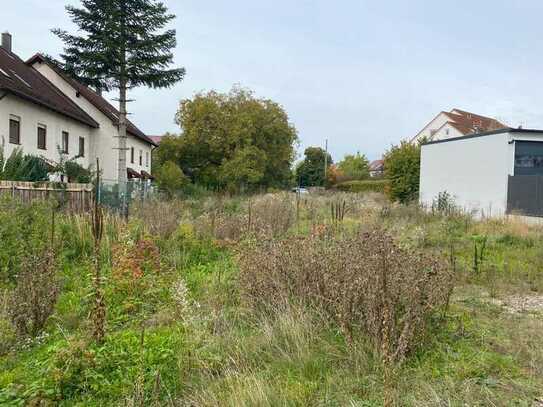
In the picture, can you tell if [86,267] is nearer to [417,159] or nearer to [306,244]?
[306,244]

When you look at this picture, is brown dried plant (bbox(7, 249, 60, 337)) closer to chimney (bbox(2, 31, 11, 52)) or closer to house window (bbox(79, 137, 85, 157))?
house window (bbox(79, 137, 85, 157))

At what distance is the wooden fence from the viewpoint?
31.4ft

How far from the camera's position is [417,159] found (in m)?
29.2

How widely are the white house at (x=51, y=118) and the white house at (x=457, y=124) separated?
27.6 meters

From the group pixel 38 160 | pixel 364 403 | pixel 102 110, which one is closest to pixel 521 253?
pixel 364 403

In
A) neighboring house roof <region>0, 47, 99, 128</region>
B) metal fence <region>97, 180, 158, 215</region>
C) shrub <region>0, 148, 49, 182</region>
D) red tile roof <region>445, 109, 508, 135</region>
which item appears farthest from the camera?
red tile roof <region>445, 109, 508, 135</region>

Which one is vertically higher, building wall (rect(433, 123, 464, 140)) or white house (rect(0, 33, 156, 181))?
building wall (rect(433, 123, 464, 140))

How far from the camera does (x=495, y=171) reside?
2152 cm

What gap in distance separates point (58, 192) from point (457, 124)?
1715 inches

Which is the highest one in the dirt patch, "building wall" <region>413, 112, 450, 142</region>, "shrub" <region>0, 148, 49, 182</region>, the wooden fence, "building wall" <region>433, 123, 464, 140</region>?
"building wall" <region>413, 112, 450, 142</region>

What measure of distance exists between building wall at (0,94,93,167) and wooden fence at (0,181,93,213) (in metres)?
7.32

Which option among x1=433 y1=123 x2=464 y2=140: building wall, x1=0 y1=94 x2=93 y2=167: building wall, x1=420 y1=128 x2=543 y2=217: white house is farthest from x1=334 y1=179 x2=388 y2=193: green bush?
x1=0 y1=94 x2=93 y2=167: building wall

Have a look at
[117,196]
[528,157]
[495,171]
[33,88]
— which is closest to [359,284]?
[117,196]

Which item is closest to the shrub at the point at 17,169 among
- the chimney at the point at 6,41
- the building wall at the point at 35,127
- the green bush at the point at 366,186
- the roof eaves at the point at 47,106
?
the building wall at the point at 35,127
